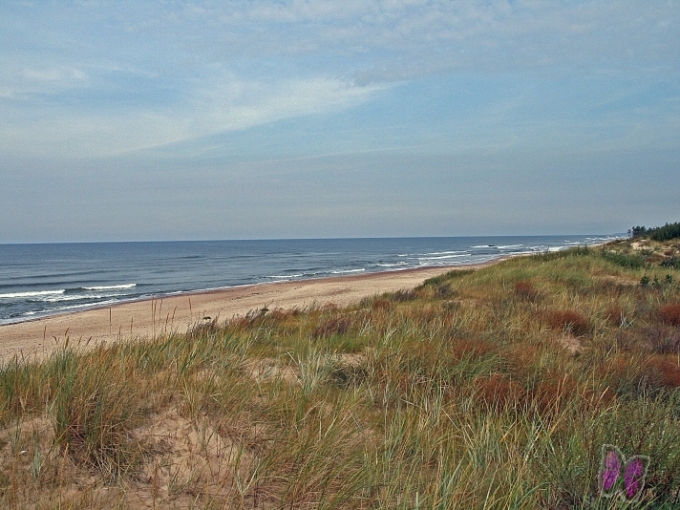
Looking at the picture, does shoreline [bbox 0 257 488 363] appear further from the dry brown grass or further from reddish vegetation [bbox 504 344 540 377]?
reddish vegetation [bbox 504 344 540 377]

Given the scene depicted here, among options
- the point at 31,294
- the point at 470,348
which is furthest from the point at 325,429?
the point at 31,294

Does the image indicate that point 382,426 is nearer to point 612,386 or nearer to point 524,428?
point 524,428

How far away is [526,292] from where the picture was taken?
11438 millimetres

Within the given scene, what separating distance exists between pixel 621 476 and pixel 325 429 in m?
1.70

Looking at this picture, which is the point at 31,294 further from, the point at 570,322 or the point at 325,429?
the point at 325,429

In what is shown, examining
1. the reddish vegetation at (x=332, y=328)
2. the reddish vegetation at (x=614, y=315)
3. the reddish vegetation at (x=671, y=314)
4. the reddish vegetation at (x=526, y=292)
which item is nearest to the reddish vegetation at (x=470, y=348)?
the reddish vegetation at (x=332, y=328)

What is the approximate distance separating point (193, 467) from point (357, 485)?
0.93 m

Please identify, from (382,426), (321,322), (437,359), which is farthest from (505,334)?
(382,426)

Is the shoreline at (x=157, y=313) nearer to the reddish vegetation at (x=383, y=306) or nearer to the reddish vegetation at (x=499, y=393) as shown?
the reddish vegetation at (x=383, y=306)

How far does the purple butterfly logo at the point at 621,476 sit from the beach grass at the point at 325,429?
0.20 ft

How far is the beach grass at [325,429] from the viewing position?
273cm

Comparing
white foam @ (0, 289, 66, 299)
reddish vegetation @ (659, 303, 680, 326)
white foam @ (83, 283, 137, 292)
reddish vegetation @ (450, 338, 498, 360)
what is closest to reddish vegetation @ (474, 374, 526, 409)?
reddish vegetation @ (450, 338, 498, 360)

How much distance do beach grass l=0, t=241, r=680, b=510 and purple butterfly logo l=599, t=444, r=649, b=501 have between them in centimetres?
6

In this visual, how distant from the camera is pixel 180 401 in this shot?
3629 millimetres
